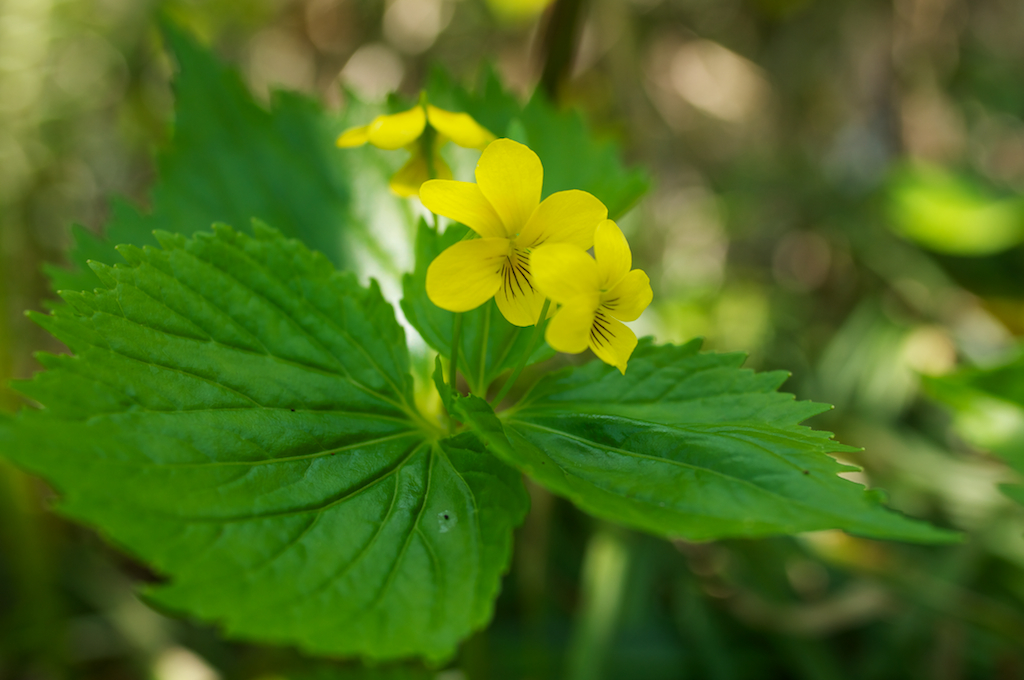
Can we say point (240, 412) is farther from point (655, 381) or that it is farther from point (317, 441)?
point (655, 381)

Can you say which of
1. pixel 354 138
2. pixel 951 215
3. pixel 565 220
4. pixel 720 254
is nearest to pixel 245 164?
pixel 354 138

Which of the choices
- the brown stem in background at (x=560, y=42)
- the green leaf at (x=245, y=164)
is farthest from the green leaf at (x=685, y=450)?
the brown stem in background at (x=560, y=42)

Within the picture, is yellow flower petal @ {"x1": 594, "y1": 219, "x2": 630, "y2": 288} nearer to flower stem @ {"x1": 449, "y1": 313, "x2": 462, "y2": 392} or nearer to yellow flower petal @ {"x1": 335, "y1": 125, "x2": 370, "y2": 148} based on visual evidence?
flower stem @ {"x1": 449, "y1": 313, "x2": 462, "y2": 392}

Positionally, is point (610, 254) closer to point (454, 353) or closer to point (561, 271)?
point (561, 271)

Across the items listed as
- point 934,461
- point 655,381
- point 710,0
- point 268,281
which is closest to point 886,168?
point 710,0

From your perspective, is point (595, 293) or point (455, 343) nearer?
point (595, 293)

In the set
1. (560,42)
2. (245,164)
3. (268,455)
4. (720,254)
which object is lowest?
(268,455)

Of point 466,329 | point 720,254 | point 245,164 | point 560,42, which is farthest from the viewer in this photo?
point 720,254
